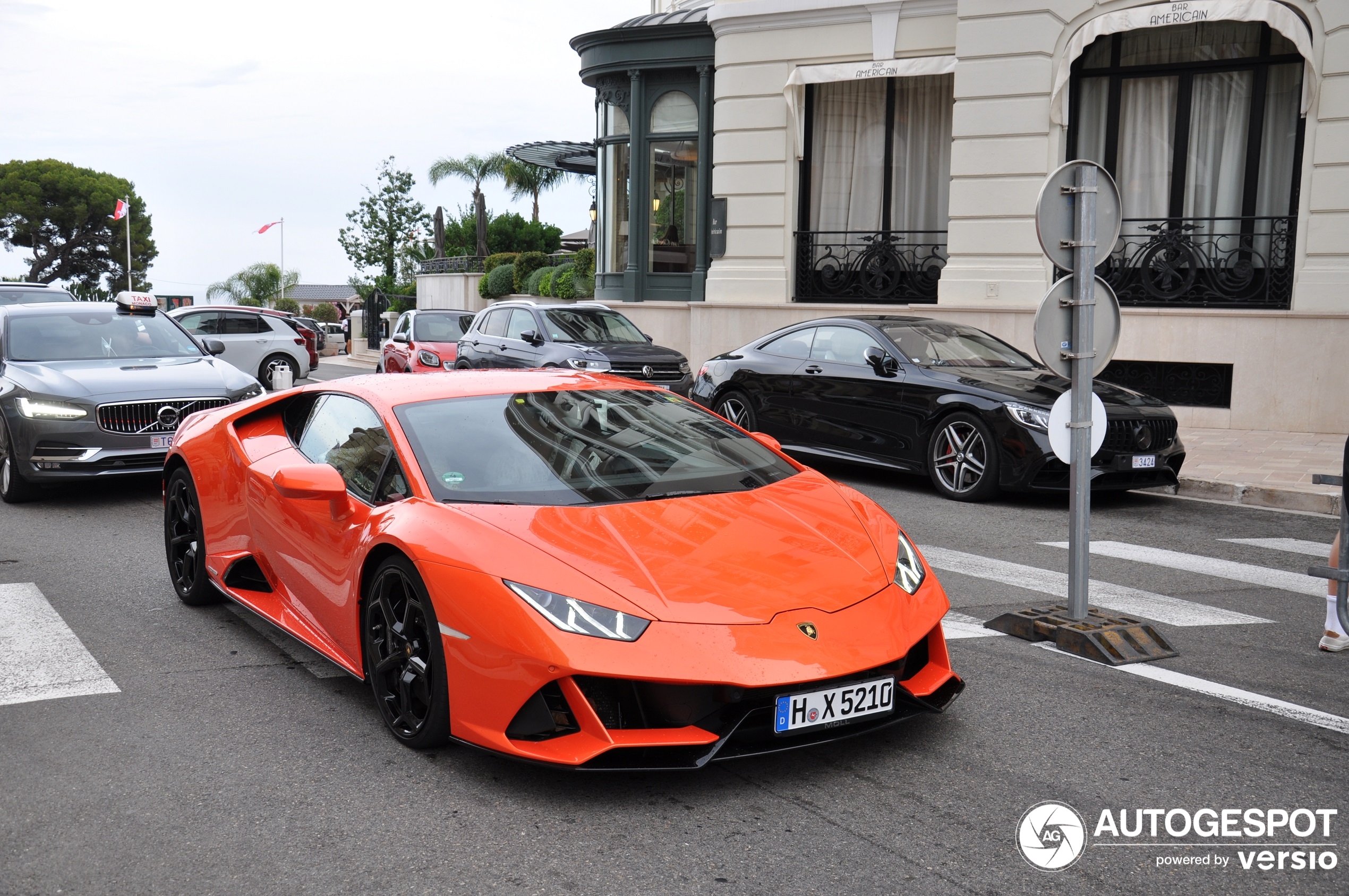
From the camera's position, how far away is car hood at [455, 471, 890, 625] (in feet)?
12.3

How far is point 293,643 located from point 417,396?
4.83 ft

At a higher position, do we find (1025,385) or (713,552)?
(1025,385)

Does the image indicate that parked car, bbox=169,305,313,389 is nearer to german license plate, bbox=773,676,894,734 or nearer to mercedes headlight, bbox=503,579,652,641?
mercedes headlight, bbox=503,579,652,641

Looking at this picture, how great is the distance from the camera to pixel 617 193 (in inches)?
924

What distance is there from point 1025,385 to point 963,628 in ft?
15.1

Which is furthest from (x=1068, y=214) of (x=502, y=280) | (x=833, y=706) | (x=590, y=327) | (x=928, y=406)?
(x=502, y=280)

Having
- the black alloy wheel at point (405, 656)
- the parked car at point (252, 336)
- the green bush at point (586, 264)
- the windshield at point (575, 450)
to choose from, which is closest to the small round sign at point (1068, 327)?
the windshield at point (575, 450)

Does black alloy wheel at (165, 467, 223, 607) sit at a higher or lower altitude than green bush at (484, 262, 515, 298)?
lower

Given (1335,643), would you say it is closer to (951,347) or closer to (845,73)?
(951,347)

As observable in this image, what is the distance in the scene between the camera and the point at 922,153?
19.6 m

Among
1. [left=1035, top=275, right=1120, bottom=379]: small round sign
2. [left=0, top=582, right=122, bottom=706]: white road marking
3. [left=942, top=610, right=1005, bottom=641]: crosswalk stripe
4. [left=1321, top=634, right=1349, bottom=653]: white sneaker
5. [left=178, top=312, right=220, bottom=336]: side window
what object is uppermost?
[left=1035, top=275, right=1120, bottom=379]: small round sign

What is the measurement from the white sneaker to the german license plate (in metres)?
2.81

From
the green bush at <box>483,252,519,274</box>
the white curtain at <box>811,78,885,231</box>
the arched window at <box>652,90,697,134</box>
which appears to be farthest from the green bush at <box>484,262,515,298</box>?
the white curtain at <box>811,78,885,231</box>

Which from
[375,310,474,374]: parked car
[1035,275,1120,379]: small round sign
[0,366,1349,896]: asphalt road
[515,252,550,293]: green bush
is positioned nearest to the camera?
[0,366,1349,896]: asphalt road
